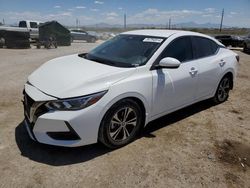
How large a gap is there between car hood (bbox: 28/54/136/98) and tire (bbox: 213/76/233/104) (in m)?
2.65

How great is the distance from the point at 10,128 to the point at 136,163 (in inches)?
86.0

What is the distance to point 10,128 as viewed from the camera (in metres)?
4.12

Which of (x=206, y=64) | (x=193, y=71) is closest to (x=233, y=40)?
(x=206, y=64)

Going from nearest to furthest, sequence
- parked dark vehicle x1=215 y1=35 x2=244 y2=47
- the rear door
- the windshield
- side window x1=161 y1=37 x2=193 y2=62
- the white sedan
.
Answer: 1. the white sedan
2. the windshield
3. side window x1=161 y1=37 x2=193 y2=62
4. the rear door
5. parked dark vehicle x1=215 y1=35 x2=244 y2=47

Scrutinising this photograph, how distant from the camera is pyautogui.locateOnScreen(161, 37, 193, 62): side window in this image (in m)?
4.03

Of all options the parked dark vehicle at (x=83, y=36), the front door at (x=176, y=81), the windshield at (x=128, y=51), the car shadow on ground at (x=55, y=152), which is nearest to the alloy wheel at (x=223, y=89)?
the front door at (x=176, y=81)

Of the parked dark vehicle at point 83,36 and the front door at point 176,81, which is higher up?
the front door at point 176,81

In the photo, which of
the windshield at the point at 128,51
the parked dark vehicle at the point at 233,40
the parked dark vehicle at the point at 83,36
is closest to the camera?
the windshield at the point at 128,51

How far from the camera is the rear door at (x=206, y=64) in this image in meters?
4.59

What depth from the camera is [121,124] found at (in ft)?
11.6

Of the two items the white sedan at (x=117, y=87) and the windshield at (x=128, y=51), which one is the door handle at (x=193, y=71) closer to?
the white sedan at (x=117, y=87)

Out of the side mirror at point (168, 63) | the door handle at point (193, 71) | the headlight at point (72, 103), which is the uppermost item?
the side mirror at point (168, 63)

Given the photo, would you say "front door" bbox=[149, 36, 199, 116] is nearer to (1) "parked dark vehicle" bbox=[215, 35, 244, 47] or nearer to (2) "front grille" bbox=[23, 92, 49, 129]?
(2) "front grille" bbox=[23, 92, 49, 129]

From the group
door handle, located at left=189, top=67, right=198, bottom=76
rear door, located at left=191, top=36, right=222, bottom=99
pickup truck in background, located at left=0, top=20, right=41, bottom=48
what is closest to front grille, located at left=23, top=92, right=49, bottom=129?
door handle, located at left=189, top=67, right=198, bottom=76
